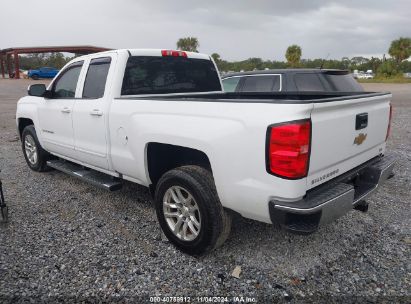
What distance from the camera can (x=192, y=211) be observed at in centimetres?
306

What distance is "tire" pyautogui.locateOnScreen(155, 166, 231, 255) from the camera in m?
2.82

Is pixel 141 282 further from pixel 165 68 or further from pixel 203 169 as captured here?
pixel 165 68

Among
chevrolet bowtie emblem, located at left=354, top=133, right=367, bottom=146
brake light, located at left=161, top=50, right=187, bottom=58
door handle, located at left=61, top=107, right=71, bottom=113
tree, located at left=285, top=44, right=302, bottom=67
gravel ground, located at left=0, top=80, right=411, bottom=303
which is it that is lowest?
gravel ground, located at left=0, top=80, right=411, bottom=303

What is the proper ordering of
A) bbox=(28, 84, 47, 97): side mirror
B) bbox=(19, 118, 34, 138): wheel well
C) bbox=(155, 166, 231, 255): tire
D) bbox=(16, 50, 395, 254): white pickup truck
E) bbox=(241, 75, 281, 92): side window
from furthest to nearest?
bbox=(241, 75, 281, 92): side window
bbox=(19, 118, 34, 138): wheel well
bbox=(28, 84, 47, 97): side mirror
bbox=(155, 166, 231, 255): tire
bbox=(16, 50, 395, 254): white pickup truck

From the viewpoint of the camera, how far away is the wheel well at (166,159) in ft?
10.7

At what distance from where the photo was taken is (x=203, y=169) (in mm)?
2990

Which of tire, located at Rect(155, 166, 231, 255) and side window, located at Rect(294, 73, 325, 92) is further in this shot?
side window, located at Rect(294, 73, 325, 92)

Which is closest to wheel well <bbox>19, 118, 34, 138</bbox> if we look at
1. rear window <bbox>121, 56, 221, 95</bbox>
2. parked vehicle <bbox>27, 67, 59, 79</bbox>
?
rear window <bbox>121, 56, 221, 95</bbox>

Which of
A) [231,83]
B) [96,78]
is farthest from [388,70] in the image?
[96,78]

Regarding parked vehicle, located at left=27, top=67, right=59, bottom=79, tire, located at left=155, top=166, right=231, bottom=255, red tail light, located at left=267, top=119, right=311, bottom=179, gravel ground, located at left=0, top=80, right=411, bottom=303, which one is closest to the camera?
red tail light, located at left=267, top=119, right=311, bottom=179

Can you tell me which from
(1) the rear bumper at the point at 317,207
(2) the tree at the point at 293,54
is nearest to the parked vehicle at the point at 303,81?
(1) the rear bumper at the point at 317,207

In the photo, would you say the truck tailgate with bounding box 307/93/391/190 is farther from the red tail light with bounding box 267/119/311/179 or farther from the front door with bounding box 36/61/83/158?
the front door with bounding box 36/61/83/158

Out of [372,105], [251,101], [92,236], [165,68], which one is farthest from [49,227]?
[372,105]

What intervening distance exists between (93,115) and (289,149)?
247cm
